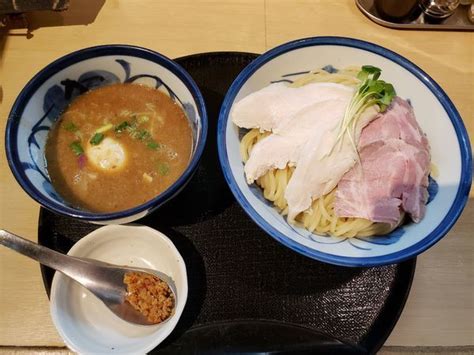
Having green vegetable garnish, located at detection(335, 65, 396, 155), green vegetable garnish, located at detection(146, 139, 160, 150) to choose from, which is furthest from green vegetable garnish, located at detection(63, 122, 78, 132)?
green vegetable garnish, located at detection(335, 65, 396, 155)

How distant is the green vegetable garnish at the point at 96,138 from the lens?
Result: 1.57 m

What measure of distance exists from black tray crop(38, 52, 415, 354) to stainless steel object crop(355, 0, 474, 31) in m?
1.18

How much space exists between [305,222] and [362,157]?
292 millimetres

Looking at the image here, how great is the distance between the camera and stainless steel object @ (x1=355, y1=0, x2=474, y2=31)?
6.93 ft

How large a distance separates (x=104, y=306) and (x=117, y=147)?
0.55 m

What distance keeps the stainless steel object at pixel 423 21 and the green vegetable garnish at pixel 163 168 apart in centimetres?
131

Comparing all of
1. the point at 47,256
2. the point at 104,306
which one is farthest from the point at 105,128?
the point at 104,306

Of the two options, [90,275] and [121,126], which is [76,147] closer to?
[121,126]

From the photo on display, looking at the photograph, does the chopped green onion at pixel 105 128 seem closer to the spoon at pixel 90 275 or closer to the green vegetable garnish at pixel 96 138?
the green vegetable garnish at pixel 96 138

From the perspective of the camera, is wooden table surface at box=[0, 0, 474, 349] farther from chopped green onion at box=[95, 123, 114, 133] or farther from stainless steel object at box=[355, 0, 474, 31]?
chopped green onion at box=[95, 123, 114, 133]

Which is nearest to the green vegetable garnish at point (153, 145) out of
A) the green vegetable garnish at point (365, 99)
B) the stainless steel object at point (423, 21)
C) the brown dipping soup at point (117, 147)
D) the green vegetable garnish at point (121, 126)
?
the brown dipping soup at point (117, 147)

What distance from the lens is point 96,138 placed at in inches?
62.1

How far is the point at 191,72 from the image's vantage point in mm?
1817

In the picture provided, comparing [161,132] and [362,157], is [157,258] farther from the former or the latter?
[362,157]
